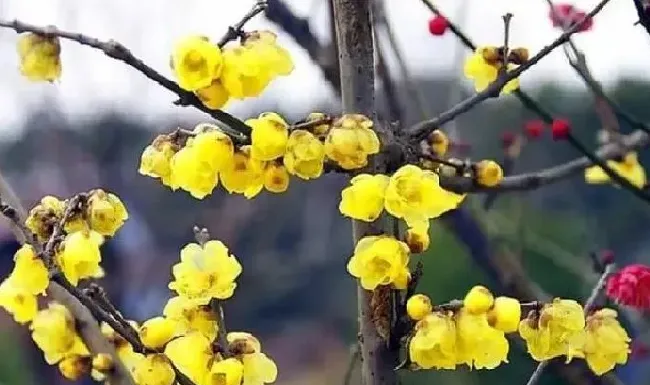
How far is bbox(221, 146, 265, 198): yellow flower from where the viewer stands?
535 mm

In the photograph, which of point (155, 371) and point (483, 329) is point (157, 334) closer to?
point (155, 371)

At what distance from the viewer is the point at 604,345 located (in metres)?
0.58

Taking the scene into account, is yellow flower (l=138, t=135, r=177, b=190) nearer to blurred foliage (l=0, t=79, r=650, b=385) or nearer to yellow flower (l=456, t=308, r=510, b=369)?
yellow flower (l=456, t=308, r=510, b=369)

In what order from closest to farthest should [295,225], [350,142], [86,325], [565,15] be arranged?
[350,142]
[86,325]
[565,15]
[295,225]

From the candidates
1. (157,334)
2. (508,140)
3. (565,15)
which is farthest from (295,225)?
(157,334)

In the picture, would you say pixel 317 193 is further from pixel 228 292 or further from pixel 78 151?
pixel 228 292

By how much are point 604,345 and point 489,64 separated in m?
0.19

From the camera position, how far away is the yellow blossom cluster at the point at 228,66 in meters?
0.51

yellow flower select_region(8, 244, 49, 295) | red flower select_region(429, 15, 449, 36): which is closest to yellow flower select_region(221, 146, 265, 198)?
yellow flower select_region(8, 244, 49, 295)

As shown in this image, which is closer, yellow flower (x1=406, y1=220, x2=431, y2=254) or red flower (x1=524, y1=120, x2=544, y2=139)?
yellow flower (x1=406, y1=220, x2=431, y2=254)

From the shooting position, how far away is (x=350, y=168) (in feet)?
1.71

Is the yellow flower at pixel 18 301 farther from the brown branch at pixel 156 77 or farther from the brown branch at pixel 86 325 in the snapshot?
the brown branch at pixel 156 77

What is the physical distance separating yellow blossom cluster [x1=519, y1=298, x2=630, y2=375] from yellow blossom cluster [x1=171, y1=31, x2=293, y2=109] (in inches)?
7.0

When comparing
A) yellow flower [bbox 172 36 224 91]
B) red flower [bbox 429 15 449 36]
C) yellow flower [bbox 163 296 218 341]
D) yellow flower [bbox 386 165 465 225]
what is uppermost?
red flower [bbox 429 15 449 36]
